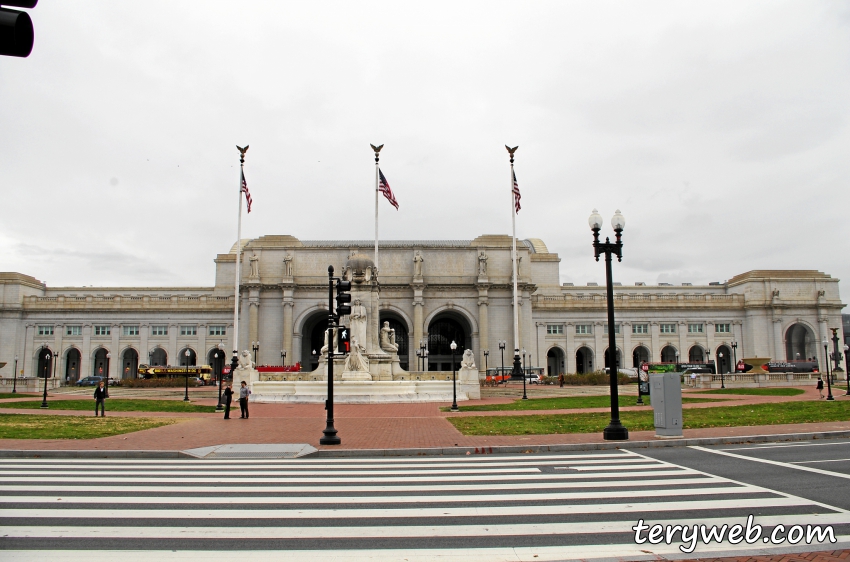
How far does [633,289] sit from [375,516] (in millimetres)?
101655

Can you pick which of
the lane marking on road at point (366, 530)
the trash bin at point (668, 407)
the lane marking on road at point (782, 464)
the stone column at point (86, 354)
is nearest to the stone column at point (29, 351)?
the stone column at point (86, 354)

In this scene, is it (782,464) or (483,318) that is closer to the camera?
(782,464)

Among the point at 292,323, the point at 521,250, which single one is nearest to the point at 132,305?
the point at 292,323

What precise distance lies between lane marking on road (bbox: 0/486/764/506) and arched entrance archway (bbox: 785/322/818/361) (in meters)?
96.3

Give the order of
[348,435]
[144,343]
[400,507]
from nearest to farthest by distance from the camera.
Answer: [400,507] → [348,435] → [144,343]

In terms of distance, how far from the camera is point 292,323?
3278 inches

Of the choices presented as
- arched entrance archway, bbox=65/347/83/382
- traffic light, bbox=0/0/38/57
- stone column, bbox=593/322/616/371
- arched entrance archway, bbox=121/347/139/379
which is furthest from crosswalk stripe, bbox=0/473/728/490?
arched entrance archway, bbox=65/347/83/382

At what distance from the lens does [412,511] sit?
8922 millimetres

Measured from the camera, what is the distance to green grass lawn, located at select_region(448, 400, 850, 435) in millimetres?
19938

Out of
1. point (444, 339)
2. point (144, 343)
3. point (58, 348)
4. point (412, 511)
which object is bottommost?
point (412, 511)

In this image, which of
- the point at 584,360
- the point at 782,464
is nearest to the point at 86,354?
the point at 584,360

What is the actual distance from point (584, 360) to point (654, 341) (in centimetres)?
1079

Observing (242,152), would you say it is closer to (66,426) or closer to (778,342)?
(66,426)

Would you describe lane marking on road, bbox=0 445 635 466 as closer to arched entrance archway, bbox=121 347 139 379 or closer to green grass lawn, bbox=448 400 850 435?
green grass lawn, bbox=448 400 850 435
